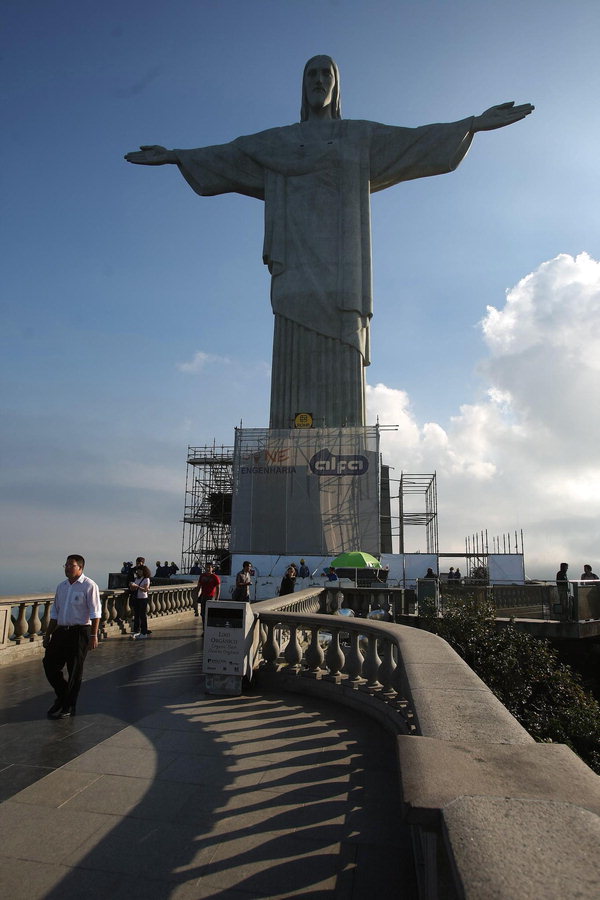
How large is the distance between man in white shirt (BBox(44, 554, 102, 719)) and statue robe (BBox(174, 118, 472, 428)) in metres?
26.0

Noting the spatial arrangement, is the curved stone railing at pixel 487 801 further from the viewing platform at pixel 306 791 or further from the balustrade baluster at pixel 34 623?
the balustrade baluster at pixel 34 623

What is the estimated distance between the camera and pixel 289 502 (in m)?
31.3

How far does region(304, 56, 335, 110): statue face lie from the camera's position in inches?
1369

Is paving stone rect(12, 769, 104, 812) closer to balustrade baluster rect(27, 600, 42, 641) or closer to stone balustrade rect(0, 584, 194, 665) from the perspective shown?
stone balustrade rect(0, 584, 194, 665)

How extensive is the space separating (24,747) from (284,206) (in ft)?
108

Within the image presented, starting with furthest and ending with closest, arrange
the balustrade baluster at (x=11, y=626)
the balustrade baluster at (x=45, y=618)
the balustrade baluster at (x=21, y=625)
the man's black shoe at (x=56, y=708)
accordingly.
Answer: the balustrade baluster at (x=45, y=618) → the balustrade baluster at (x=21, y=625) → the balustrade baluster at (x=11, y=626) → the man's black shoe at (x=56, y=708)

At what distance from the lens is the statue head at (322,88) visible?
1372 inches

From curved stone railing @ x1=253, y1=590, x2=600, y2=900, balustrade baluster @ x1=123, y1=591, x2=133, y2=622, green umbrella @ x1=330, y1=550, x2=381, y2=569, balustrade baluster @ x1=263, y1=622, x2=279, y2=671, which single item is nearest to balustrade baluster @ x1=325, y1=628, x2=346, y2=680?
balustrade baluster @ x1=263, y1=622, x2=279, y2=671

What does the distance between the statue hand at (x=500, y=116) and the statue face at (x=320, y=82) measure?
852 cm

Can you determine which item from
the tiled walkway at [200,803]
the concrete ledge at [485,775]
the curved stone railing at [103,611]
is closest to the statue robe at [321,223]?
the curved stone railing at [103,611]

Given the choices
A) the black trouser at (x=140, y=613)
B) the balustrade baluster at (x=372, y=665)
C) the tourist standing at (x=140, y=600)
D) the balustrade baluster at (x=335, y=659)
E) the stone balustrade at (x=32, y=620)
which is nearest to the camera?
the balustrade baluster at (x=372, y=665)


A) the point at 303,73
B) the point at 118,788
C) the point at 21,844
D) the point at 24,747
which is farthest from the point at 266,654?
the point at 303,73

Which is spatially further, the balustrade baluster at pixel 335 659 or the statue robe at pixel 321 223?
the statue robe at pixel 321 223

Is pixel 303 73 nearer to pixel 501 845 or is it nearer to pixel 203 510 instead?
pixel 203 510
